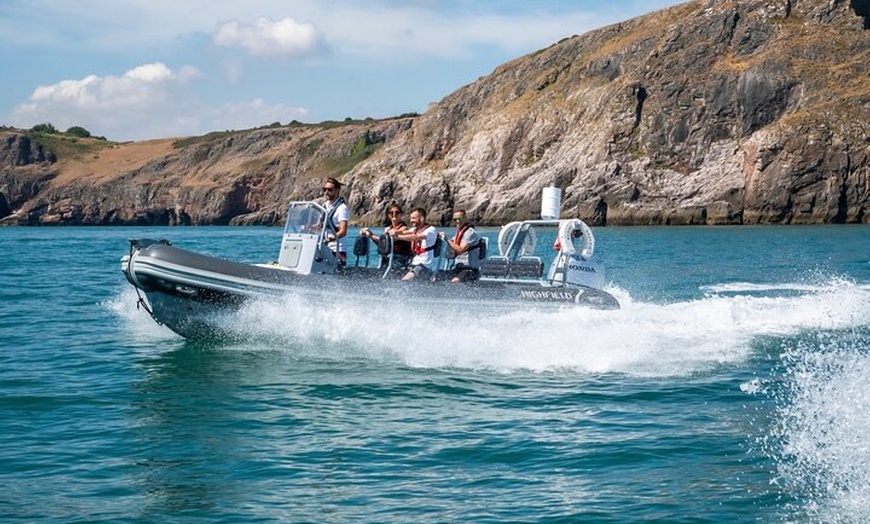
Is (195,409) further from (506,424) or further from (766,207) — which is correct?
(766,207)

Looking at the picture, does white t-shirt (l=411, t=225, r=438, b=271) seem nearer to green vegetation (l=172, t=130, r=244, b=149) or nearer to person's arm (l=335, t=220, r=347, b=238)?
person's arm (l=335, t=220, r=347, b=238)

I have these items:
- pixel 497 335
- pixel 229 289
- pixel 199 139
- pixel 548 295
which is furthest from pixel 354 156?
pixel 497 335

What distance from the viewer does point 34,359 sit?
1577 centimetres

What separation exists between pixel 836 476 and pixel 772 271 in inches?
990

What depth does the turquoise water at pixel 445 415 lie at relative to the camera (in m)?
8.57

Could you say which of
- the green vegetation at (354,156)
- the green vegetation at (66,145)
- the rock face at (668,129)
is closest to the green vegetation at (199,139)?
the green vegetation at (66,145)

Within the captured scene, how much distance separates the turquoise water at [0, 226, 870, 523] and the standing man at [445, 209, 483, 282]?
1303 mm

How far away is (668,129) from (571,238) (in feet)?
229

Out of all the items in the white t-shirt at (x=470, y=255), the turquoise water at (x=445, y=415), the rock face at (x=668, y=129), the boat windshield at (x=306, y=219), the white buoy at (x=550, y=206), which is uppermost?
the rock face at (x=668, y=129)

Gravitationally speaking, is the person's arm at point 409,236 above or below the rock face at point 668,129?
below

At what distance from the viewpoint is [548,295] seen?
16.7m

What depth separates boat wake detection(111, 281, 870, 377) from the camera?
14.6 meters

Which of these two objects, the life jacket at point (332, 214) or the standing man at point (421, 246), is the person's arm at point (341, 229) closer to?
the life jacket at point (332, 214)

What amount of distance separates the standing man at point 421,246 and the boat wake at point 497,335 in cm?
102
